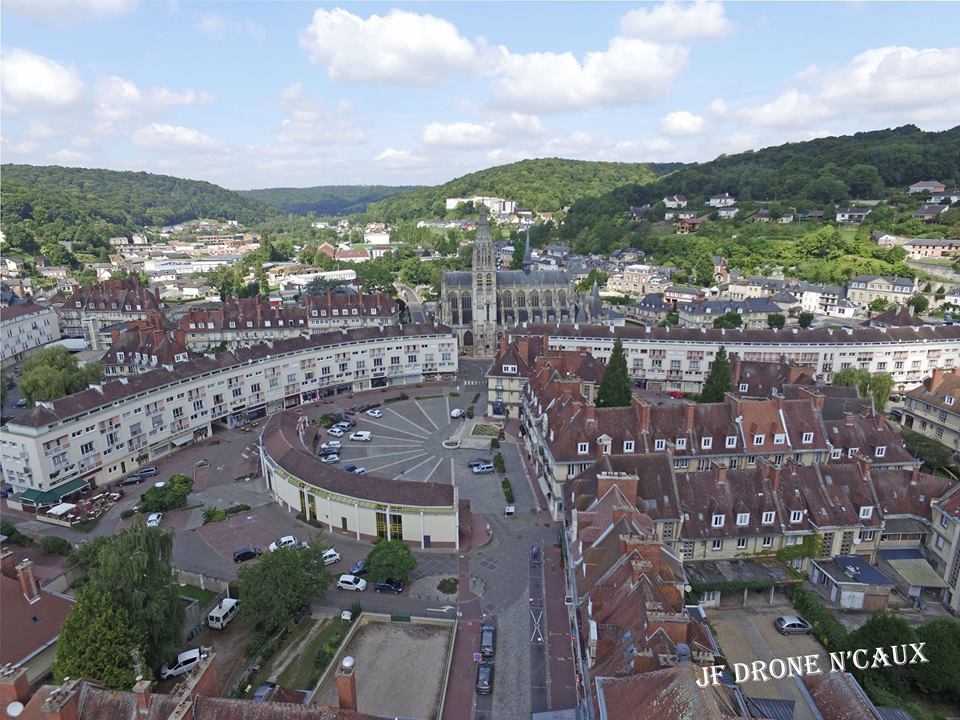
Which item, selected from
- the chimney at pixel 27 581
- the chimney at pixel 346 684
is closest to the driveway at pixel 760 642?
the chimney at pixel 346 684

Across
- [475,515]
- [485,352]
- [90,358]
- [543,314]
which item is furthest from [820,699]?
[90,358]

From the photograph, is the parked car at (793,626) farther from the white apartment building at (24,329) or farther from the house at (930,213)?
the house at (930,213)

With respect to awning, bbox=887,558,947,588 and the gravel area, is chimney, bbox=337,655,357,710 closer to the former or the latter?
the gravel area

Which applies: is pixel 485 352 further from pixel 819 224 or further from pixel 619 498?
pixel 819 224

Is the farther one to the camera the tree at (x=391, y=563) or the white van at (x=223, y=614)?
the tree at (x=391, y=563)

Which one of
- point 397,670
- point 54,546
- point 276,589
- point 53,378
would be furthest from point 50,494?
point 397,670

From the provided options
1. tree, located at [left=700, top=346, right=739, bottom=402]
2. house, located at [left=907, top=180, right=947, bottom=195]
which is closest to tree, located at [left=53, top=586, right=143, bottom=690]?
tree, located at [left=700, top=346, right=739, bottom=402]

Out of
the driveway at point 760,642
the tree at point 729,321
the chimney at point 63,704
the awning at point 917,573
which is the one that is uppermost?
the chimney at point 63,704

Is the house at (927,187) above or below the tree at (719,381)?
above
